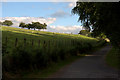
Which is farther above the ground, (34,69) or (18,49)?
(18,49)

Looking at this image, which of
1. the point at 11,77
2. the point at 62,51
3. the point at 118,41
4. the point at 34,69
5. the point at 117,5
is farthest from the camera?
the point at 62,51

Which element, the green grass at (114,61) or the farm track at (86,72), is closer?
the farm track at (86,72)

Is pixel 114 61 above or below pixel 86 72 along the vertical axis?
below

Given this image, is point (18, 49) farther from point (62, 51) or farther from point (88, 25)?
point (88, 25)

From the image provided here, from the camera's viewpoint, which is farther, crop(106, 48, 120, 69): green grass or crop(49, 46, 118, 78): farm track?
crop(106, 48, 120, 69): green grass

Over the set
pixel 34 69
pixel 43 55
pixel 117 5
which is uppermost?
pixel 117 5

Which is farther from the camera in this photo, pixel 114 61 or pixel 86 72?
pixel 114 61

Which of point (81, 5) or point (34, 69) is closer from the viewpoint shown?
point (34, 69)

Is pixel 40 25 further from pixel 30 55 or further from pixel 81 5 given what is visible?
pixel 30 55

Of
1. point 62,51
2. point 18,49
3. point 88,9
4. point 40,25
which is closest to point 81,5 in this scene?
point 88,9

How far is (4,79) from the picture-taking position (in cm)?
716

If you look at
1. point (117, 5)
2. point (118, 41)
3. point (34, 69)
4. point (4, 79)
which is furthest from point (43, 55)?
point (117, 5)

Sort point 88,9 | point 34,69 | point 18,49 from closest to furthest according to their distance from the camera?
1. point 18,49
2. point 34,69
3. point 88,9

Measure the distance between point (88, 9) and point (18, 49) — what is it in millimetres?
15355
